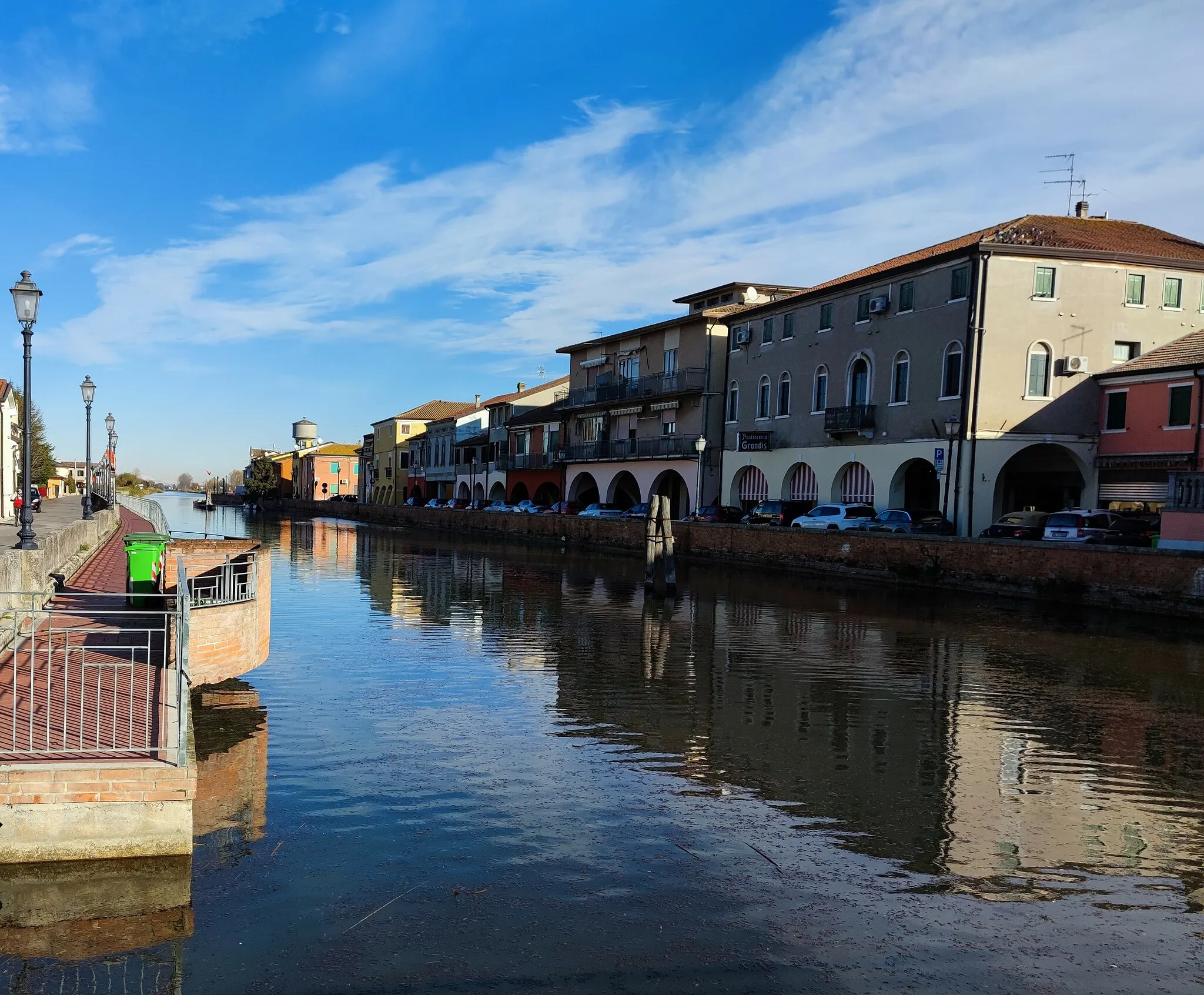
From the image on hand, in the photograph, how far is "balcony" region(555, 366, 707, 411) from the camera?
50125 millimetres

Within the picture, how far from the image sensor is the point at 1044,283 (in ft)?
109

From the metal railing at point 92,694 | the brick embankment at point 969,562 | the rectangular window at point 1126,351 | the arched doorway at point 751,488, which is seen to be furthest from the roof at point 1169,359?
the metal railing at point 92,694

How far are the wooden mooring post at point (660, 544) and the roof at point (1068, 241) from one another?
580 inches

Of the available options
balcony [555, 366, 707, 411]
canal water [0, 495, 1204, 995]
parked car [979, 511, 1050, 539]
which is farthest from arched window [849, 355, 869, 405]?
canal water [0, 495, 1204, 995]

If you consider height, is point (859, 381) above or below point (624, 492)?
above

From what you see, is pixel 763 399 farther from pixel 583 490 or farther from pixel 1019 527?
pixel 583 490

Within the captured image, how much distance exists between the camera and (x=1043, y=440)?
3309cm

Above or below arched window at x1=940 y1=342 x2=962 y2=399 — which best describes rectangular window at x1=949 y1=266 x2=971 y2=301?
above

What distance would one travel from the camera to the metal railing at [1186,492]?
2208 centimetres

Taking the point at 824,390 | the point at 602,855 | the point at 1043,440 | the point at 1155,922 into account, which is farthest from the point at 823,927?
the point at 824,390

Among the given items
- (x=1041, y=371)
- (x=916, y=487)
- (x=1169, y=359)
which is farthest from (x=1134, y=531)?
(x=916, y=487)

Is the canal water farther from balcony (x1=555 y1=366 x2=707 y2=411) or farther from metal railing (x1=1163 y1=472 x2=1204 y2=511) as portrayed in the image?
balcony (x1=555 y1=366 x2=707 y2=411)

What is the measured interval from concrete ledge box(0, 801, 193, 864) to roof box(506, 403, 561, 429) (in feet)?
193

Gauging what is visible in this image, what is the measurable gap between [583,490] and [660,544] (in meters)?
36.8
